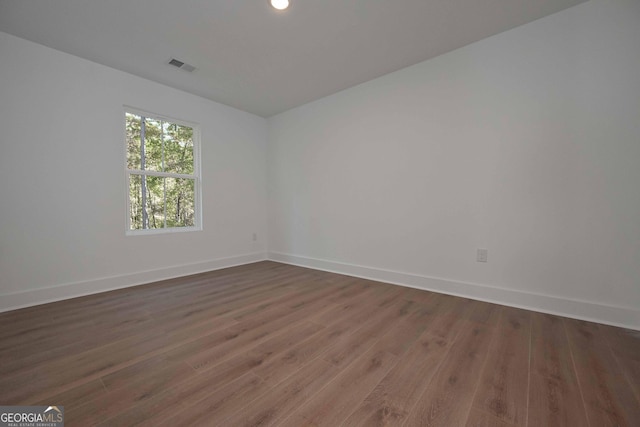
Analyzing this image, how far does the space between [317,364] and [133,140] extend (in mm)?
3463

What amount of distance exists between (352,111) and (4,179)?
12.4ft

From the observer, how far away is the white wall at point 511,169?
1992mm

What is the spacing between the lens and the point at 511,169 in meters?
2.39

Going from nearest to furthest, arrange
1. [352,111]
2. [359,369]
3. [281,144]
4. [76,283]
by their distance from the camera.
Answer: [359,369] → [76,283] → [352,111] → [281,144]

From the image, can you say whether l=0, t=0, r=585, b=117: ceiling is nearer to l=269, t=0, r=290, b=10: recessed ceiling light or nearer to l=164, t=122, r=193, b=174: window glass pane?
l=269, t=0, r=290, b=10: recessed ceiling light

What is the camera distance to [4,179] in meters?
2.33

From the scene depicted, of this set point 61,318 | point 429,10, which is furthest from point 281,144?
point 61,318

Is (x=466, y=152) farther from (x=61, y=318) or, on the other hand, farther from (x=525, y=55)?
(x=61, y=318)

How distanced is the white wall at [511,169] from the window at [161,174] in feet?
7.30

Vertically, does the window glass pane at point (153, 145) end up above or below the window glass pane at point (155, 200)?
above

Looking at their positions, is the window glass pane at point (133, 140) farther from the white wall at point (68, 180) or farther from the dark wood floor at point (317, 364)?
the dark wood floor at point (317, 364)

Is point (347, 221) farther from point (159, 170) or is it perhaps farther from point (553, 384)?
point (159, 170)

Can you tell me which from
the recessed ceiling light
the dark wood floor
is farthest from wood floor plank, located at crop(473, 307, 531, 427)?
the recessed ceiling light

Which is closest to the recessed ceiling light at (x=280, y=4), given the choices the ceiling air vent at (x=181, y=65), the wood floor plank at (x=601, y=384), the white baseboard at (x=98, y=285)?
Answer: the ceiling air vent at (x=181, y=65)
